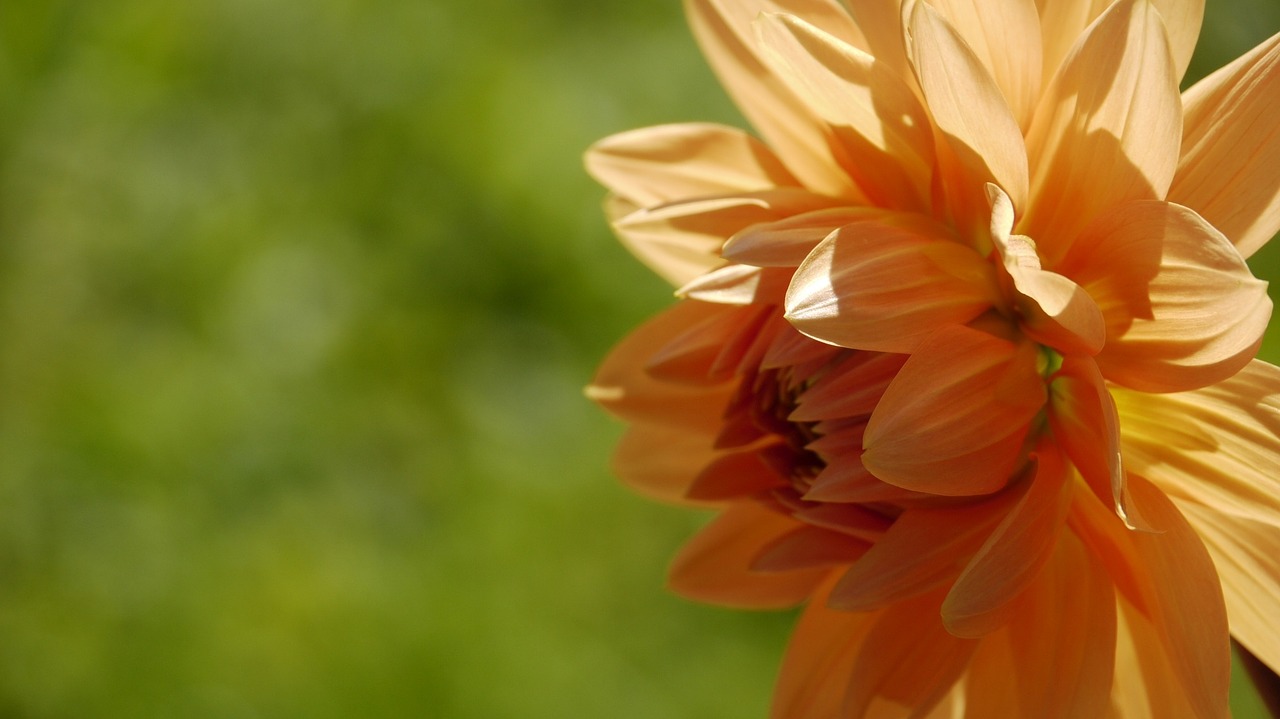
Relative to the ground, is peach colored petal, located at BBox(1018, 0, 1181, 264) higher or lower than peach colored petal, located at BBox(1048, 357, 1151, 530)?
higher

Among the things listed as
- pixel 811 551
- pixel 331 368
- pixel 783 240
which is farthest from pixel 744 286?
pixel 331 368

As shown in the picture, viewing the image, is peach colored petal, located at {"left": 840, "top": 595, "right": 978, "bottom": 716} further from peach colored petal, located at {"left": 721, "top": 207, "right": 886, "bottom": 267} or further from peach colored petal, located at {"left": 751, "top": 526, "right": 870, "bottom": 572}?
peach colored petal, located at {"left": 721, "top": 207, "right": 886, "bottom": 267}

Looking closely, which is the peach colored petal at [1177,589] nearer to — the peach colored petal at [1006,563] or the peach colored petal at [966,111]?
the peach colored petal at [1006,563]

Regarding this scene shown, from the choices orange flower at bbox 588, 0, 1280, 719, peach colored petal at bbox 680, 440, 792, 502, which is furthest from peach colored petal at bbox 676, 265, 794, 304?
peach colored petal at bbox 680, 440, 792, 502

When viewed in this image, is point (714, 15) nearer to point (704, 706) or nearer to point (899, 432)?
point (899, 432)

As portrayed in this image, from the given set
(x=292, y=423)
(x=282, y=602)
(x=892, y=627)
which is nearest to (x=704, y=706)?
(x=282, y=602)

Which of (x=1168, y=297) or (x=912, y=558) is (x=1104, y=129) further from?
(x=912, y=558)
